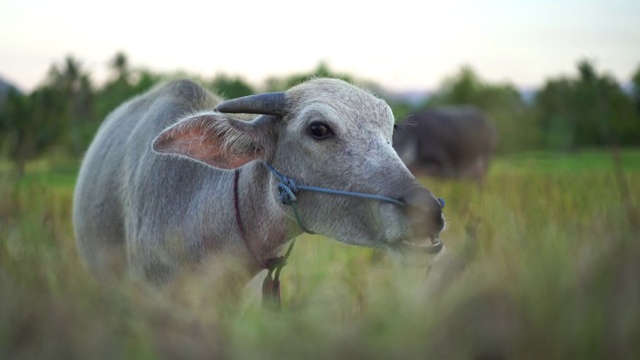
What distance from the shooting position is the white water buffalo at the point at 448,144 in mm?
20406

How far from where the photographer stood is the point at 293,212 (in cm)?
372

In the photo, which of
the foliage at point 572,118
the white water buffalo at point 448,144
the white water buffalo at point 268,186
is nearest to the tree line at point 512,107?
the foliage at point 572,118

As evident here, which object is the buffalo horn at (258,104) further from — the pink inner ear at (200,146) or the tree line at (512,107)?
the tree line at (512,107)

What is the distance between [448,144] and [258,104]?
58.1 ft

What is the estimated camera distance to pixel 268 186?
395cm

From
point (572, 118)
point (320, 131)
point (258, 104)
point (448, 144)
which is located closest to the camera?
point (320, 131)

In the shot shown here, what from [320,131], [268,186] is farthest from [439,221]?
[268,186]

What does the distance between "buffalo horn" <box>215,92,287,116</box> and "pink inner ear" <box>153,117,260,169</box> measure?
154mm

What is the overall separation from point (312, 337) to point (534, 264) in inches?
Answer: 17.4

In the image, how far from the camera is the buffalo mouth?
291 centimetres

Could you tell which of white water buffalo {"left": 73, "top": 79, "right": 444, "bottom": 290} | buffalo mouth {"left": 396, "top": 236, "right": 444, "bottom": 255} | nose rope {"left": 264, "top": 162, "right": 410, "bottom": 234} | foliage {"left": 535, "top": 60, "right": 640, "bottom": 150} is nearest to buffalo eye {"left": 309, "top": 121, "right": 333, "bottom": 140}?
white water buffalo {"left": 73, "top": 79, "right": 444, "bottom": 290}

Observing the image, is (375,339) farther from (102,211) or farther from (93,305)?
(102,211)

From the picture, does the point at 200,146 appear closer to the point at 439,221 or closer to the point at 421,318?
the point at 439,221

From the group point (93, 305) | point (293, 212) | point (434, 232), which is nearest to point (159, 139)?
point (293, 212)
